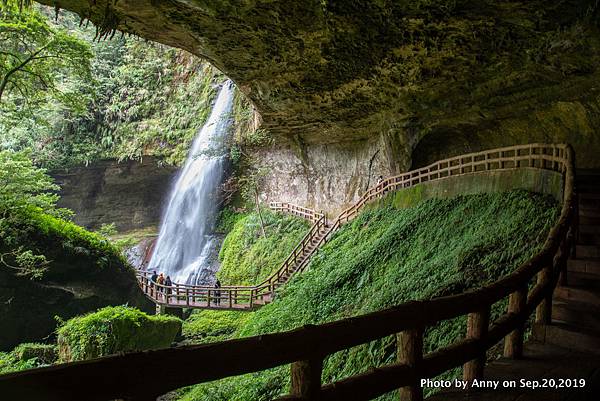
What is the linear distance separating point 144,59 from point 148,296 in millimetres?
18867

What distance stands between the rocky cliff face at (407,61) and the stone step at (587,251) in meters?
4.83

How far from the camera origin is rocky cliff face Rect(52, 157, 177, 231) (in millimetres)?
30906

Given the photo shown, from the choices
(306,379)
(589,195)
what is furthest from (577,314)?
(589,195)

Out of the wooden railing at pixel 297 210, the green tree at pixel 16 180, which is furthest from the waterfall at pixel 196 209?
the green tree at pixel 16 180

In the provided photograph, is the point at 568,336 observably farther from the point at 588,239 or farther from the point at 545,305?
the point at 588,239

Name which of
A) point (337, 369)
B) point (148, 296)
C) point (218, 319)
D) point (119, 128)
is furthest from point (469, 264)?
point (119, 128)

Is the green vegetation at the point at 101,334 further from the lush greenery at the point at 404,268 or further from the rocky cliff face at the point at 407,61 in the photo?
the rocky cliff face at the point at 407,61

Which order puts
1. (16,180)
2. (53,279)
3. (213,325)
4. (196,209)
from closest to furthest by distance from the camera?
(16,180), (53,279), (213,325), (196,209)

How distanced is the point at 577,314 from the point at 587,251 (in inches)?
91.3

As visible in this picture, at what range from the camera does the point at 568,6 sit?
843 centimetres

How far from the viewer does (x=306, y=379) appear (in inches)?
107

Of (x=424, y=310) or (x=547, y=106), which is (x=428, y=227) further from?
(x=424, y=310)

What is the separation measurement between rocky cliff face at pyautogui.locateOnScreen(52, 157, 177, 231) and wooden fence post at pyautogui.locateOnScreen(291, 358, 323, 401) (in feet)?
96.6

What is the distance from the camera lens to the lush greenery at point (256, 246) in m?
22.6
